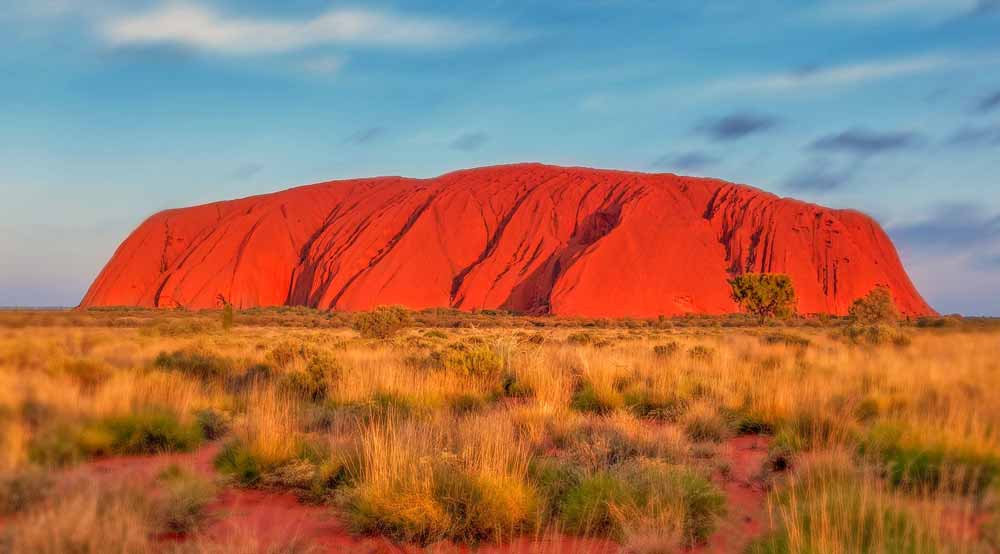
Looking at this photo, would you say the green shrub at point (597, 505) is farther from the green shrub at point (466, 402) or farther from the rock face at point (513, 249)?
the rock face at point (513, 249)

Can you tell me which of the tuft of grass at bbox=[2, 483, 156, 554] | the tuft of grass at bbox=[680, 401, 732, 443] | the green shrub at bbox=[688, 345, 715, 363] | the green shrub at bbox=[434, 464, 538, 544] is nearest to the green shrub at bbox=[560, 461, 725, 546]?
the green shrub at bbox=[434, 464, 538, 544]

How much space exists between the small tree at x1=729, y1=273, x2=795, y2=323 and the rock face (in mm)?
12178

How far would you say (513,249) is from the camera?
5697cm

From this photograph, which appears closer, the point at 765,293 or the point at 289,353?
the point at 289,353

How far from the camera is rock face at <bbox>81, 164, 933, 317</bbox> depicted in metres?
53.5

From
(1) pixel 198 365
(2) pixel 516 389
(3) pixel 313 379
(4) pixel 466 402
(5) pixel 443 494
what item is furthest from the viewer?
(1) pixel 198 365

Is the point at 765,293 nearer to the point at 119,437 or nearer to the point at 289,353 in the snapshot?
the point at 289,353

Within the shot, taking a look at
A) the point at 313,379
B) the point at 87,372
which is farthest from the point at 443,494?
the point at 87,372

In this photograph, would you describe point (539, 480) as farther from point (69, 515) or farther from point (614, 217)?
point (614, 217)

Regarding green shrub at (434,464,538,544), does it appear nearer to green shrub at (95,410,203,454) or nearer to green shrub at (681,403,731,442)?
green shrub at (681,403,731,442)

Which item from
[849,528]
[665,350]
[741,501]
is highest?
[665,350]

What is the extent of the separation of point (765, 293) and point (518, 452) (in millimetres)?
37728

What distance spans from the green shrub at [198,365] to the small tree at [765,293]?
33.7m

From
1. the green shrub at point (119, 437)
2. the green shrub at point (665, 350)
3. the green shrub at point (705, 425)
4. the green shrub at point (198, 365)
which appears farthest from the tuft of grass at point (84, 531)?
the green shrub at point (665, 350)
